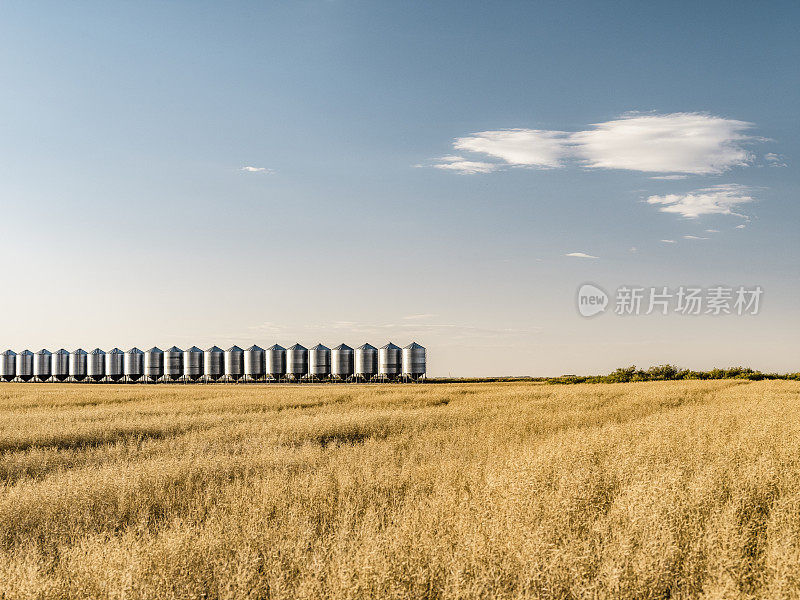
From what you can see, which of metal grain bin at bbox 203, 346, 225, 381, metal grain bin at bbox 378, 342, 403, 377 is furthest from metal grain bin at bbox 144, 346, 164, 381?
metal grain bin at bbox 378, 342, 403, 377

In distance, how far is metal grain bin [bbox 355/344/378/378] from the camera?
86.3 meters

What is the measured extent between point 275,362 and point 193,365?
1421 centimetres

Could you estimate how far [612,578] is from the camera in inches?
180

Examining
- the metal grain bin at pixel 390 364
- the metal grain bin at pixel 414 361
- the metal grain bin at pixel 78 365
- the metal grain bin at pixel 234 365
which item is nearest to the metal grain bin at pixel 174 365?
the metal grain bin at pixel 234 365

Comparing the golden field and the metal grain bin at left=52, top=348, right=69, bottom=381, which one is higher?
the golden field

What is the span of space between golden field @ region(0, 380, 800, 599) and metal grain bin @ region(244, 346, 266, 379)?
78844mm

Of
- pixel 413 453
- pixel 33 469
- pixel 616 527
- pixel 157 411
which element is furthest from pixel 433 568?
pixel 157 411

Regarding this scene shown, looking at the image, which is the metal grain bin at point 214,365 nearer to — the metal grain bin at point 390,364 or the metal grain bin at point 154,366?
the metal grain bin at point 154,366

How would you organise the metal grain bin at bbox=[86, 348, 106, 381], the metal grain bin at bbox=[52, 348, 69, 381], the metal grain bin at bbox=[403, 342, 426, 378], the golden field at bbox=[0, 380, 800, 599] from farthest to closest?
1. the metal grain bin at bbox=[52, 348, 69, 381]
2. the metal grain bin at bbox=[86, 348, 106, 381]
3. the metal grain bin at bbox=[403, 342, 426, 378]
4. the golden field at bbox=[0, 380, 800, 599]

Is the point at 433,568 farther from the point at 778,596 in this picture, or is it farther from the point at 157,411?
the point at 157,411

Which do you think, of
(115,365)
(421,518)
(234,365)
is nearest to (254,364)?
(234,365)

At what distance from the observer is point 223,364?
9250 cm

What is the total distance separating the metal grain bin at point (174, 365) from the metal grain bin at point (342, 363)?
86.4 feet

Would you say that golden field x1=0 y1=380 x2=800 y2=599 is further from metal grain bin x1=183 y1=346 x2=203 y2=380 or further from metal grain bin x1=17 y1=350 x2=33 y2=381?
metal grain bin x1=17 y1=350 x2=33 y2=381
